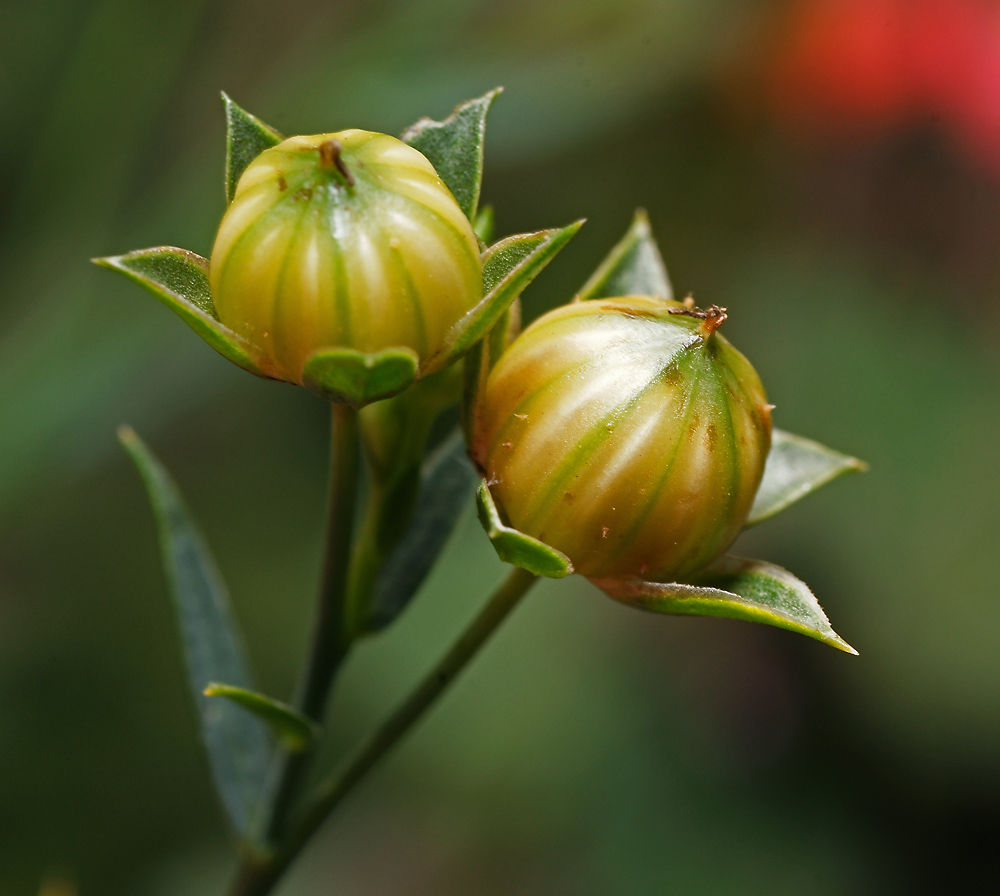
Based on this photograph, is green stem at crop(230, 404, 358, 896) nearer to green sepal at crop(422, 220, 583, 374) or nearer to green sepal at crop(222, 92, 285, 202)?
green sepal at crop(422, 220, 583, 374)

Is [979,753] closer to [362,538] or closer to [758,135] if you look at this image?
[758,135]

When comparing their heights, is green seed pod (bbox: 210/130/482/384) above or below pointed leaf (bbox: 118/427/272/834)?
above

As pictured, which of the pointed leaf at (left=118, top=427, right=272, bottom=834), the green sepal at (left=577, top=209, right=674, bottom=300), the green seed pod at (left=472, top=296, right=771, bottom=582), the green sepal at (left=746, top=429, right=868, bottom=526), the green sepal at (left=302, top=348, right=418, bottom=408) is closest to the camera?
the green sepal at (left=302, top=348, right=418, bottom=408)

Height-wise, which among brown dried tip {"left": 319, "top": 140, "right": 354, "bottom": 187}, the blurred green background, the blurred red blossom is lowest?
the blurred green background

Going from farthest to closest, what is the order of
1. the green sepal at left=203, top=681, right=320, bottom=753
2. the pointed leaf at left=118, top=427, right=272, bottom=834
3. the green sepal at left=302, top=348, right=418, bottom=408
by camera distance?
1. the pointed leaf at left=118, top=427, right=272, bottom=834
2. the green sepal at left=203, top=681, right=320, bottom=753
3. the green sepal at left=302, top=348, right=418, bottom=408

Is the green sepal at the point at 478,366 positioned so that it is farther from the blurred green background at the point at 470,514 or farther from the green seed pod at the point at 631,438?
the blurred green background at the point at 470,514

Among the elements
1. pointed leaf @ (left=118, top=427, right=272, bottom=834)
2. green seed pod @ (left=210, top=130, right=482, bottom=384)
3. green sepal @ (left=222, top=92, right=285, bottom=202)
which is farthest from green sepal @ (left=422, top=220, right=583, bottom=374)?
pointed leaf @ (left=118, top=427, right=272, bottom=834)

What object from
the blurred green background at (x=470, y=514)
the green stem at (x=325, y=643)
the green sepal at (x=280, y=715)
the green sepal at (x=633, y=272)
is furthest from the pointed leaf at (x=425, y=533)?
Result: the blurred green background at (x=470, y=514)
